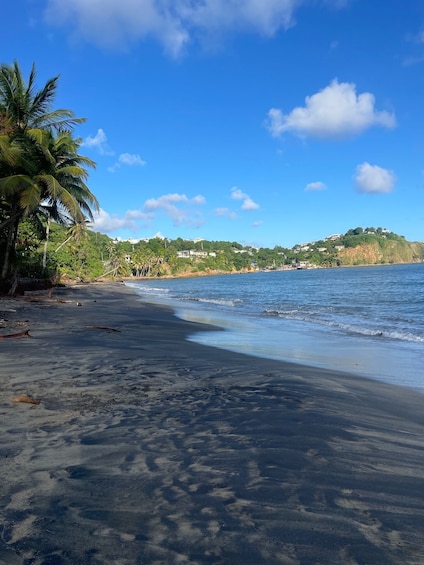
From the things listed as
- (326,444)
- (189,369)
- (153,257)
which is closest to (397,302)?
(189,369)

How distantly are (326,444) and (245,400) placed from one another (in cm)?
140

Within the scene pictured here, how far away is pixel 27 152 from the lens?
1988 cm

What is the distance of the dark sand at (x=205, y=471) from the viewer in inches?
81.4

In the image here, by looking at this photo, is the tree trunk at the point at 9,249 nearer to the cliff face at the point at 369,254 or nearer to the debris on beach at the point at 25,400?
the debris on beach at the point at 25,400

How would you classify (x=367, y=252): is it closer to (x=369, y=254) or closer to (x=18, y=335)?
(x=369, y=254)

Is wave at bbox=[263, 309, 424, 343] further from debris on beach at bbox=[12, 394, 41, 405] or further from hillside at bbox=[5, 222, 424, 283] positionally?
hillside at bbox=[5, 222, 424, 283]

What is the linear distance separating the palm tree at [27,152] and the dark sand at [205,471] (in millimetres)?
14353

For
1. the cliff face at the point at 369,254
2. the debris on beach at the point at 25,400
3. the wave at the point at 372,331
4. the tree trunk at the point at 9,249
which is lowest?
the wave at the point at 372,331

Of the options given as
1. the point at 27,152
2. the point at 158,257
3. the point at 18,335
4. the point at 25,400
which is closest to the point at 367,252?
the point at 158,257

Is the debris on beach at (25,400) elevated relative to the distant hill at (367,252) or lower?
lower

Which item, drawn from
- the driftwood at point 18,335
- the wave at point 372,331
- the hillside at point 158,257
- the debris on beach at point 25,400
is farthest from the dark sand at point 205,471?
the hillside at point 158,257

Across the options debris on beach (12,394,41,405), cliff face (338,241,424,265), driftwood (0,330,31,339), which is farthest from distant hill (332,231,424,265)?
debris on beach (12,394,41,405)

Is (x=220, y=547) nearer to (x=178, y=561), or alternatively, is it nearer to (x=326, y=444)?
(x=178, y=561)

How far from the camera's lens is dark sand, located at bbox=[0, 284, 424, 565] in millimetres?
2066
